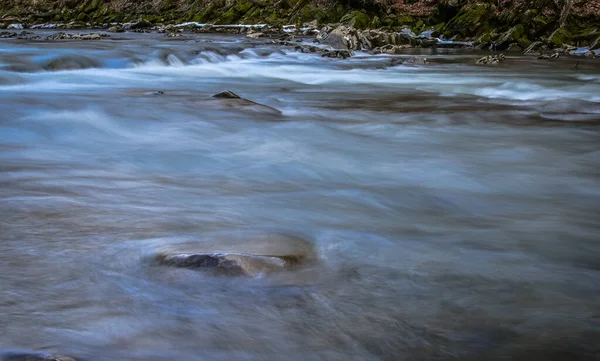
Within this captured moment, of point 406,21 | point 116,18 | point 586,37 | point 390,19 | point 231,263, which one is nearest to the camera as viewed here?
point 231,263

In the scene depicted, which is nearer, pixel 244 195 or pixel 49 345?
pixel 49 345

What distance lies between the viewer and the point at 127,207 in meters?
3.97

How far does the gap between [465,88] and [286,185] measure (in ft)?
22.0

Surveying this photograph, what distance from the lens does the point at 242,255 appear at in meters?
2.92

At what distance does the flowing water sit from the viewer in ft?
7.64

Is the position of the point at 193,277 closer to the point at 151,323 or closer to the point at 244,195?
the point at 151,323

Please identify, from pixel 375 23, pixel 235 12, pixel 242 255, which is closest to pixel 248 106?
pixel 242 255

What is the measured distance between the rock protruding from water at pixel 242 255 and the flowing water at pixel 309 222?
71 millimetres

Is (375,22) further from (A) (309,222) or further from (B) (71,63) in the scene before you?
(A) (309,222)

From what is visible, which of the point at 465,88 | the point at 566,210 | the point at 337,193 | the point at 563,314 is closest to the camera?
the point at 563,314

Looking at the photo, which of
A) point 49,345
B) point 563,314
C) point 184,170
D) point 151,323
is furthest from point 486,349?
point 184,170

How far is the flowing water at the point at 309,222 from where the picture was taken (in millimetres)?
2328

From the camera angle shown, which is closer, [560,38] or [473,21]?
[560,38]

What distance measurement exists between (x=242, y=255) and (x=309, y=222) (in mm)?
1045
